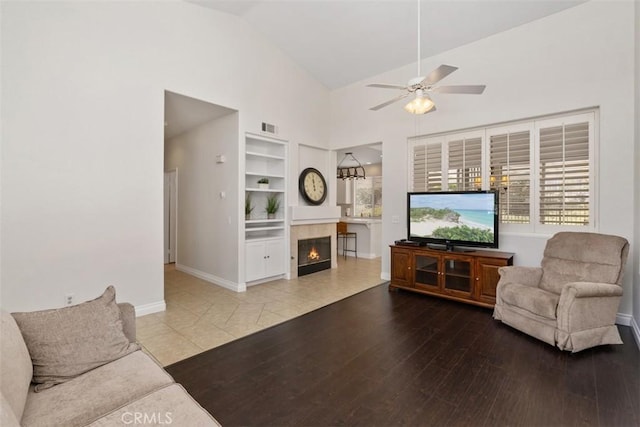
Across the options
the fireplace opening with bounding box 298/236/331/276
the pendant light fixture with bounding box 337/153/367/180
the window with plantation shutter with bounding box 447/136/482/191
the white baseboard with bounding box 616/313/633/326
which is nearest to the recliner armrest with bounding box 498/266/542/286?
the white baseboard with bounding box 616/313/633/326

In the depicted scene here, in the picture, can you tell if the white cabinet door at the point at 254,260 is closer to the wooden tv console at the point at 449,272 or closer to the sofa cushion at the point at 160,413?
the wooden tv console at the point at 449,272

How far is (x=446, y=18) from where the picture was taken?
3965 millimetres

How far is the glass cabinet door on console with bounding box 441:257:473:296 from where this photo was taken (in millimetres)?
3949

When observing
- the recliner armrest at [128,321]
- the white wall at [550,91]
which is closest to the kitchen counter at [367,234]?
the white wall at [550,91]

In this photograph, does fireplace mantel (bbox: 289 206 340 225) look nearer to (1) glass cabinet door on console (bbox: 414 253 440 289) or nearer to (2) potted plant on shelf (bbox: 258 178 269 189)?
(2) potted plant on shelf (bbox: 258 178 269 189)

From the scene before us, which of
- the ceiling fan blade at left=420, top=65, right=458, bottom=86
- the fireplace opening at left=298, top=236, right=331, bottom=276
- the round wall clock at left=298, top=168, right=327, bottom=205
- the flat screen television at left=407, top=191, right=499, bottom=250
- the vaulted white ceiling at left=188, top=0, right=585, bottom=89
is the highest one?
the vaulted white ceiling at left=188, top=0, right=585, bottom=89

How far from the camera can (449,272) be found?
4133 millimetres

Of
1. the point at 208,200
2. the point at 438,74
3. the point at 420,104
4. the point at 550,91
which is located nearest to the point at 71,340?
the point at 420,104

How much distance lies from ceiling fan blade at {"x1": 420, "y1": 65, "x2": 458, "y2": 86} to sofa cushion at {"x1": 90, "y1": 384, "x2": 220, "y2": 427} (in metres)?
2.78

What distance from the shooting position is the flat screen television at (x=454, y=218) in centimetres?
391

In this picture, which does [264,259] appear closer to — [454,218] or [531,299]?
[454,218]

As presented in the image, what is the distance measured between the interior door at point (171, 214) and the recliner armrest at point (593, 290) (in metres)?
6.32

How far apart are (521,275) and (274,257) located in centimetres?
360

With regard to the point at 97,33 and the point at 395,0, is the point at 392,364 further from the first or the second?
the point at 97,33
